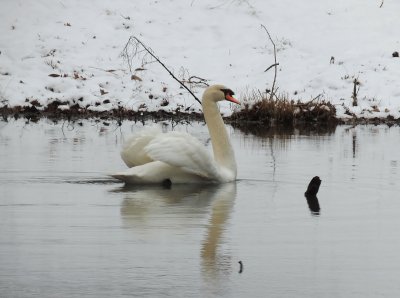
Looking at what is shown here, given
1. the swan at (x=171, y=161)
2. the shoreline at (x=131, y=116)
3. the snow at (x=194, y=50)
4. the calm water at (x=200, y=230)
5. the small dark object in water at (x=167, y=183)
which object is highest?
the snow at (x=194, y=50)

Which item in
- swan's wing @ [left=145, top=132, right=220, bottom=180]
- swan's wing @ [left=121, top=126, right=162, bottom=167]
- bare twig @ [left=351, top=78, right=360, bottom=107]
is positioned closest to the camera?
swan's wing @ [left=145, top=132, right=220, bottom=180]

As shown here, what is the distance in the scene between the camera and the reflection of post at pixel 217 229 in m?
7.02

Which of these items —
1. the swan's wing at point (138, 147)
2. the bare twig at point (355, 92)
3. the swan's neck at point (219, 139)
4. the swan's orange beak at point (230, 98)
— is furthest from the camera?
the bare twig at point (355, 92)

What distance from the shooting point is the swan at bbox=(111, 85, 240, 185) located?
11367 mm

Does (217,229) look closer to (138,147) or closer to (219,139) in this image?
(138,147)

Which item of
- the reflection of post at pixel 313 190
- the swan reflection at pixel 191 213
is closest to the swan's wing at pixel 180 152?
the swan reflection at pixel 191 213

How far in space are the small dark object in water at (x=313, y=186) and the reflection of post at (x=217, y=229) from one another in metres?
0.76

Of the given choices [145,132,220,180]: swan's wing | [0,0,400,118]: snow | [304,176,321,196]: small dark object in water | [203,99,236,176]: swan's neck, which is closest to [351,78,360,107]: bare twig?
[0,0,400,118]: snow

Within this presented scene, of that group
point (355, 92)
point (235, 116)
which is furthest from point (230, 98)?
point (355, 92)

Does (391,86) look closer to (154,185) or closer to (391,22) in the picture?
(391,22)

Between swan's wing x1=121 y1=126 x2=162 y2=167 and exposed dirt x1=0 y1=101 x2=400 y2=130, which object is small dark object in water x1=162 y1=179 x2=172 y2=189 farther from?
exposed dirt x1=0 y1=101 x2=400 y2=130

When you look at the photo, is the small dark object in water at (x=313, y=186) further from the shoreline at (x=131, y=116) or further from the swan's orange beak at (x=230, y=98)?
the shoreline at (x=131, y=116)

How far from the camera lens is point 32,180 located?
37.8 ft

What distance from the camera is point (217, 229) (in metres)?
8.47
